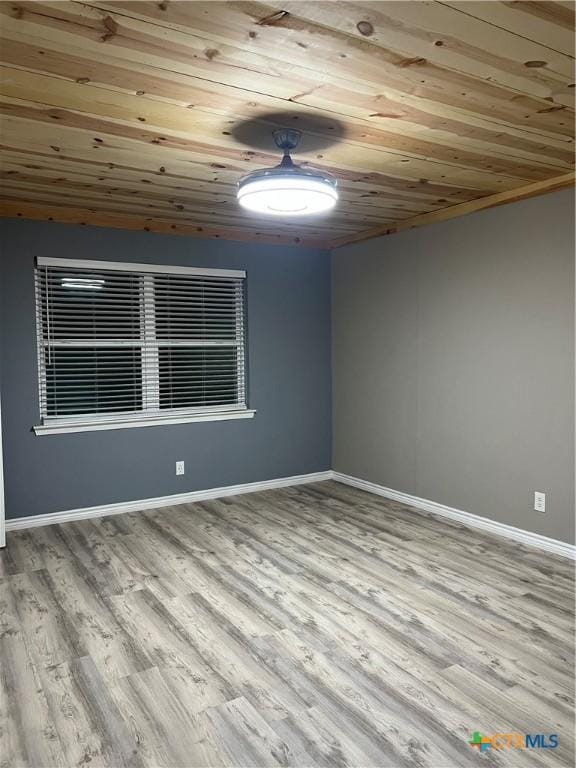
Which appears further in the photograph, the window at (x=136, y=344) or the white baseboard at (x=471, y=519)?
the window at (x=136, y=344)

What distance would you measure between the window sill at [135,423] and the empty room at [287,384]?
20 mm

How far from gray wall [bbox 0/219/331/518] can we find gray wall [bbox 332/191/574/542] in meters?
0.33

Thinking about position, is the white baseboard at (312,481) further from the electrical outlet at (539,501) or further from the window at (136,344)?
the window at (136,344)

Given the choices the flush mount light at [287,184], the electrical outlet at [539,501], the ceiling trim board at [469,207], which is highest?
the ceiling trim board at [469,207]

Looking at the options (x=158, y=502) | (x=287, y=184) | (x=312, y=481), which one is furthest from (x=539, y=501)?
(x=158, y=502)

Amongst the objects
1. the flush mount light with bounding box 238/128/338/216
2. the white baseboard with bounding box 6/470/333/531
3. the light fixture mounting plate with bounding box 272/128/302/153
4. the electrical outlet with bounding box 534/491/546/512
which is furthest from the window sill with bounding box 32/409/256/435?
the light fixture mounting plate with bounding box 272/128/302/153

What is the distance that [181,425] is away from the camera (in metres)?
4.92

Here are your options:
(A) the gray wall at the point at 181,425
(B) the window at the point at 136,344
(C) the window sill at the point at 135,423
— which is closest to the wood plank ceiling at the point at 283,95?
(A) the gray wall at the point at 181,425

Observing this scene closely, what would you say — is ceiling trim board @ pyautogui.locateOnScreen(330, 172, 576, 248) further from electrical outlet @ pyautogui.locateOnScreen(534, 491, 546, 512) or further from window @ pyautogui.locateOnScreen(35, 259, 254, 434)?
electrical outlet @ pyautogui.locateOnScreen(534, 491, 546, 512)

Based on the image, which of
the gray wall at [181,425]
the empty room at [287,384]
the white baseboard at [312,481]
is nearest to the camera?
the empty room at [287,384]

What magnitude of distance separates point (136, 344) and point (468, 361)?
2659 mm

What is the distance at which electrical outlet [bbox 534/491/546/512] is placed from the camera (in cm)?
374

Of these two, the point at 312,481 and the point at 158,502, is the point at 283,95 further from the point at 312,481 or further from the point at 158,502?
the point at 312,481

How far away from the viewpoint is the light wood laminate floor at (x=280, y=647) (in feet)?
6.44
